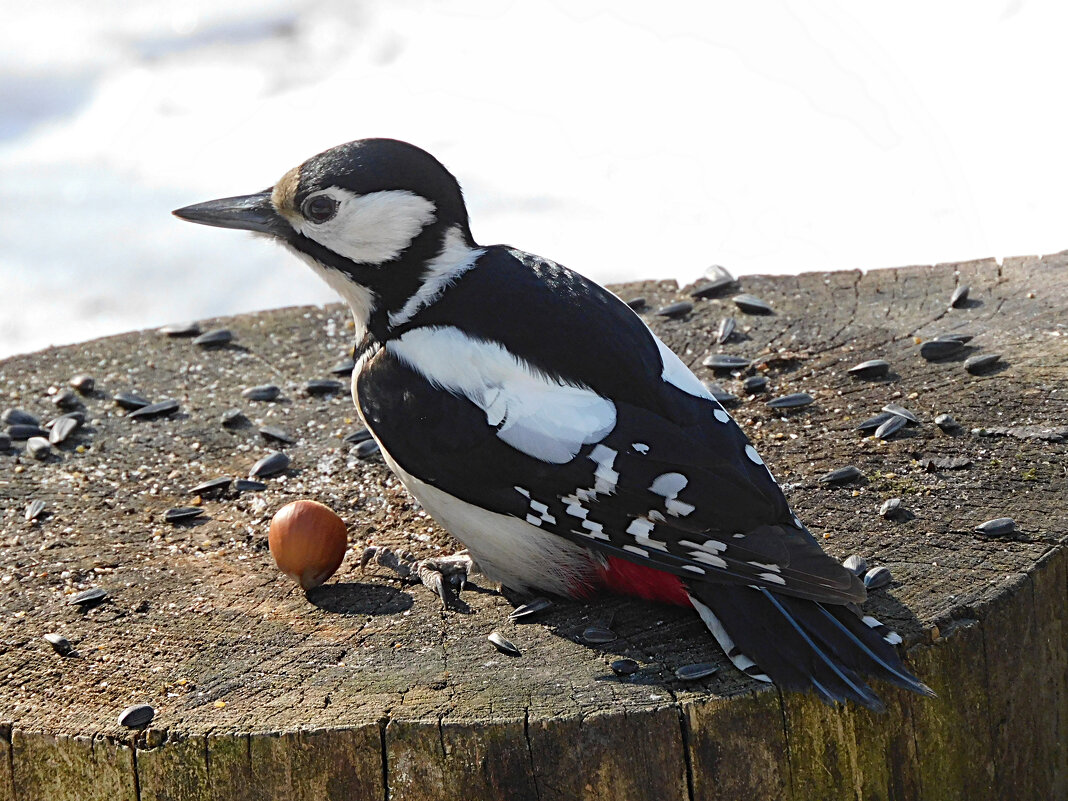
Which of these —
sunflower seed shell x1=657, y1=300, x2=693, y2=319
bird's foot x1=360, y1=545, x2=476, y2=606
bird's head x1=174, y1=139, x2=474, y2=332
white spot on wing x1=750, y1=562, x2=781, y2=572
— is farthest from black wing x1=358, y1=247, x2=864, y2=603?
sunflower seed shell x1=657, y1=300, x2=693, y2=319

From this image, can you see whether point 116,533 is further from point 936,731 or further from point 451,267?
point 936,731

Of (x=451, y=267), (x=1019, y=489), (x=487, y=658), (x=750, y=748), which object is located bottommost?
(x=750, y=748)

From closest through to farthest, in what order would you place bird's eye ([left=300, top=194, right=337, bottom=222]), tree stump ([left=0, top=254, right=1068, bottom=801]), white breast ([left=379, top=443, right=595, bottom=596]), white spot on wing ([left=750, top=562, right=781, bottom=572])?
tree stump ([left=0, top=254, right=1068, bottom=801]), white spot on wing ([left=750, top=562, right=781, bottom=572]), white breast ([left=379, top=443, right=595, bottom=596]), bird's eye ([left=300, top=194, right=337, bottom=222])

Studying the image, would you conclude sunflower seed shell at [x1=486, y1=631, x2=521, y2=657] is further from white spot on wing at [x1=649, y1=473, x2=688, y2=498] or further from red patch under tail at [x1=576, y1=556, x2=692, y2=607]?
white spot on wing at [x1=649, y1=473, x2=688, y2=498]

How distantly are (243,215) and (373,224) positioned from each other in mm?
386

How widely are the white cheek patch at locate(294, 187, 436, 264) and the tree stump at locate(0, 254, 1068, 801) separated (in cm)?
75

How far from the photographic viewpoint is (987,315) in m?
4.15

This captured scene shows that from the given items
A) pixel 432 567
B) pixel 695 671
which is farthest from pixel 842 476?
pixel 432 567

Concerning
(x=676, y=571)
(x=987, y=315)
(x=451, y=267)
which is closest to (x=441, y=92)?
(x=987, y=315)

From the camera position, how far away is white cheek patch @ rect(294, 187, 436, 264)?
3.05 m

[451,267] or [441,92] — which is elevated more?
[441,92]

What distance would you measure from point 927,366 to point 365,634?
1988mm

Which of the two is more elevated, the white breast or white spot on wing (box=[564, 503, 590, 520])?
white spot on wing (box=[564, 503, 590, 520])

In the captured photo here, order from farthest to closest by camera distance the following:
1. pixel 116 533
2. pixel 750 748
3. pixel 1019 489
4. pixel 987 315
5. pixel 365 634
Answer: pixel 987 315 < pixel 116 533 < pixel 1019 489 < pixel 365 634 < pixel 750 748
